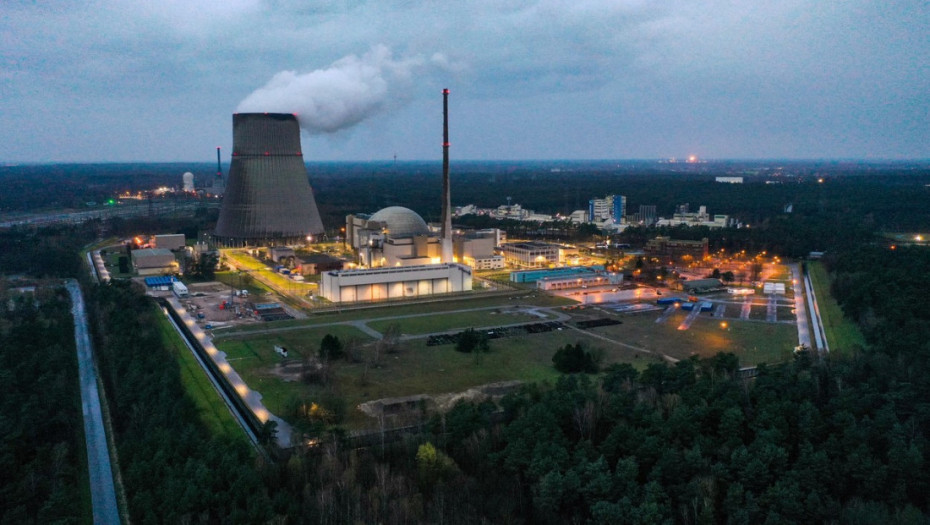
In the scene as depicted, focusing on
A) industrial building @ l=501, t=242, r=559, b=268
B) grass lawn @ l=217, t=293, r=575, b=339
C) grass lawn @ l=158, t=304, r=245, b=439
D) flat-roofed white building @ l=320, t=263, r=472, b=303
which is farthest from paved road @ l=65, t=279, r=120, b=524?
industrial building @ l=501, t=242, r=559, b=268

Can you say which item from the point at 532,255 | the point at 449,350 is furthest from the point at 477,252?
the point at 449,350

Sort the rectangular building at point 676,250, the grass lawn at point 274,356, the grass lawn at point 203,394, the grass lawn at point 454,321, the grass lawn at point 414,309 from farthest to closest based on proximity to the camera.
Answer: the rectangular building at point 676,250 → the grass lawn at point 414,309 → the grass lawn at point 454,321 → the grass lawn at point 274,356 → the grass lawn at point 203,394

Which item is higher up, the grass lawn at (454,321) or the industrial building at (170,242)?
the industrial building at (170,242)

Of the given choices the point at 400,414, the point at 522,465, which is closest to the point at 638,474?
→ the point at 522,465

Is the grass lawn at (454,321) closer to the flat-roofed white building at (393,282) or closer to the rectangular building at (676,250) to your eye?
the flat-roofed white building at (393,282)

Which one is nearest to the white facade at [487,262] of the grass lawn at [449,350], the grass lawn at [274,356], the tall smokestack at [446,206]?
the tall smokestack at [446,206]

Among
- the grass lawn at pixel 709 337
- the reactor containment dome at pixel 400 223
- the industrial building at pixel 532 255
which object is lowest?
the grass lawn at pixel 709 337

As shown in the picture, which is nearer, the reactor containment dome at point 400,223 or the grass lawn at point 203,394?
the grass lawn at point 203,394
